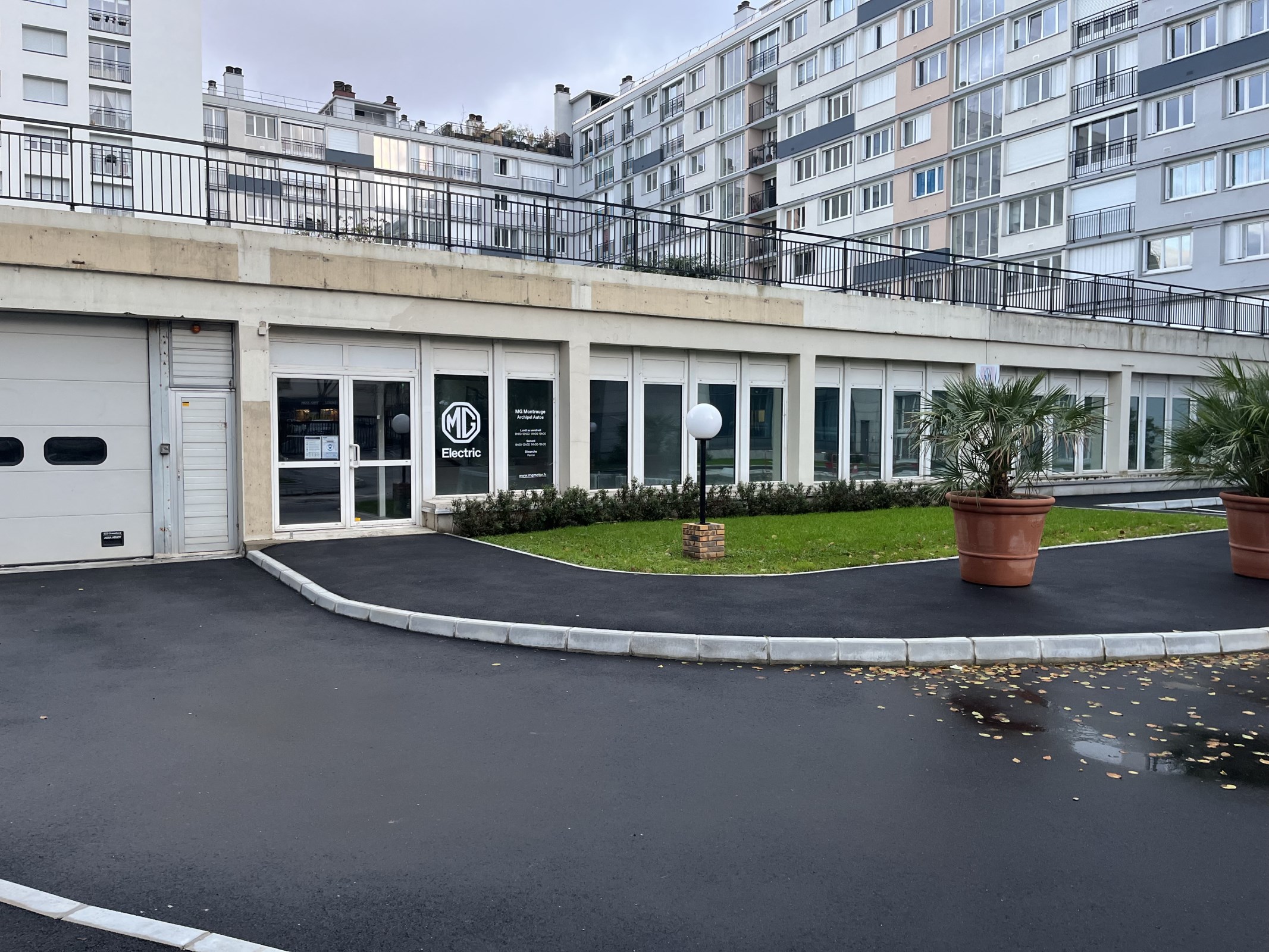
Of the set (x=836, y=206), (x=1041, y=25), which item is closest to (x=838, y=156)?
(x=836, y=206)

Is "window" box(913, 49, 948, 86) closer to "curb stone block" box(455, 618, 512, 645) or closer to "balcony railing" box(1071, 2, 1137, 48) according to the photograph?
"balcony railing" box(1071, 2, 1137, 48)

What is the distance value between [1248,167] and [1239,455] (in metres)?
30.4

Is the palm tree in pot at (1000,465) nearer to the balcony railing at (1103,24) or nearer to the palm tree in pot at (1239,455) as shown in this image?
the palm tree in pot at (1239,455)

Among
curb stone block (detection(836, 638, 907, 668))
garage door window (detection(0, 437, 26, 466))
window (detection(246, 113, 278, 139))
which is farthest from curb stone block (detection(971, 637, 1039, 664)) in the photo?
window (detection(246, 113, 278, 139))

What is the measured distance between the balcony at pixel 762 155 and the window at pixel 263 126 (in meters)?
33.1

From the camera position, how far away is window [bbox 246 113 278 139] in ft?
210

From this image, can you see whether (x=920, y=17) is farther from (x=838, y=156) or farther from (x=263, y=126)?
(x=263, y=126)

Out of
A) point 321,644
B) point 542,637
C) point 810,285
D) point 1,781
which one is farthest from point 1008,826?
point 810,285

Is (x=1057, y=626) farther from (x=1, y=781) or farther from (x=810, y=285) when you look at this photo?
(x=810, y=285)

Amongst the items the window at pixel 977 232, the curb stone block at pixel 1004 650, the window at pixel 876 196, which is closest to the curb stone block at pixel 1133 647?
the curb stone block at pixel 1004 650

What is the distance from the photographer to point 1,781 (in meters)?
4.70

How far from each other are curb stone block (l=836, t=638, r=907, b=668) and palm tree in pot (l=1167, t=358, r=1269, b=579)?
5.87 m

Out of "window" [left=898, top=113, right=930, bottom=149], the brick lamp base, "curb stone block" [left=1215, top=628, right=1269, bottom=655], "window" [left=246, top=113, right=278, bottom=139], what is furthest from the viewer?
"window" [left=246, top=113, right=278, bottom=139]

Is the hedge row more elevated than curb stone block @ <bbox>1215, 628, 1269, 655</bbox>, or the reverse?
the hedge row
